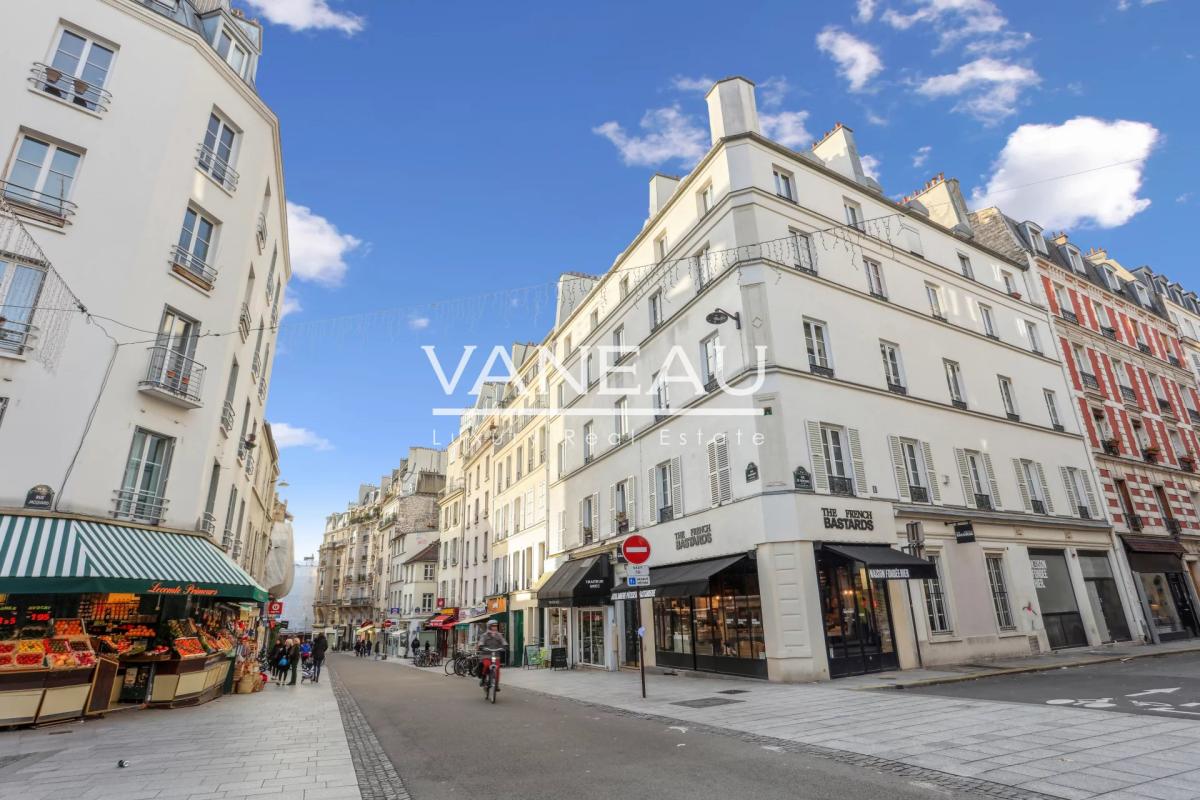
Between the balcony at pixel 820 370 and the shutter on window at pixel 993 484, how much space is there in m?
7.02

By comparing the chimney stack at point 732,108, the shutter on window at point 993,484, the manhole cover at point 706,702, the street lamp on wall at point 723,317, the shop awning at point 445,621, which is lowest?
the manhole cover at point 706,702

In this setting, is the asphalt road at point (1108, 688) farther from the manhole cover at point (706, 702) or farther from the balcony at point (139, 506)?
the balcony at point (139, 506)

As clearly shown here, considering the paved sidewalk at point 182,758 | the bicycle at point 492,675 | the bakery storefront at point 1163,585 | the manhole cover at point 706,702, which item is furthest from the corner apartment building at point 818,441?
the paved sidewalk at point 182,758

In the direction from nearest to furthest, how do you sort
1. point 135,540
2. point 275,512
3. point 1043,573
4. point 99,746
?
point 99,746 < point 135,540 < point 1043,573 < point 275,512

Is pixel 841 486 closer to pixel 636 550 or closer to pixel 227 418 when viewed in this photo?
pixel 636 550

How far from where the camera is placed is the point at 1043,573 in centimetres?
1845

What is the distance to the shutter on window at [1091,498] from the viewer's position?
21.5m

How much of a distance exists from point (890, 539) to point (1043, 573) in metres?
7.29

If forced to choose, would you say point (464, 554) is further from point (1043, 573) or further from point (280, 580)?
point (1043, 573)

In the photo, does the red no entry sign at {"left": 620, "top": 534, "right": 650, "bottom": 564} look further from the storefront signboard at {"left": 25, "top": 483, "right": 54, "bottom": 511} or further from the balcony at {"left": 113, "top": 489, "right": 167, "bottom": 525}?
the storefront signboard at {"left": 25, "top": 483, "right": 54, "bottom": 511}

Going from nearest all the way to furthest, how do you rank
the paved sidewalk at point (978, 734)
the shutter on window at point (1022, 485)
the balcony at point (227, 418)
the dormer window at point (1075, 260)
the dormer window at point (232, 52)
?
the paved sidewalk at point (978, 734) → the balcony at point (227, 418) → the dormer window at point (232, 52) → the shutter on window at point (1022, 485) → the dormer window at point (1075, 260)

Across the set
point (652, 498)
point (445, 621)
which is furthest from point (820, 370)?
point (445, 621)

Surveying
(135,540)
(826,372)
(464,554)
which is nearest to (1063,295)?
(826,372)

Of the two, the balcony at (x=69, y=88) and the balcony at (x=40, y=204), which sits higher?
the balcony at (x=69, y=88)
